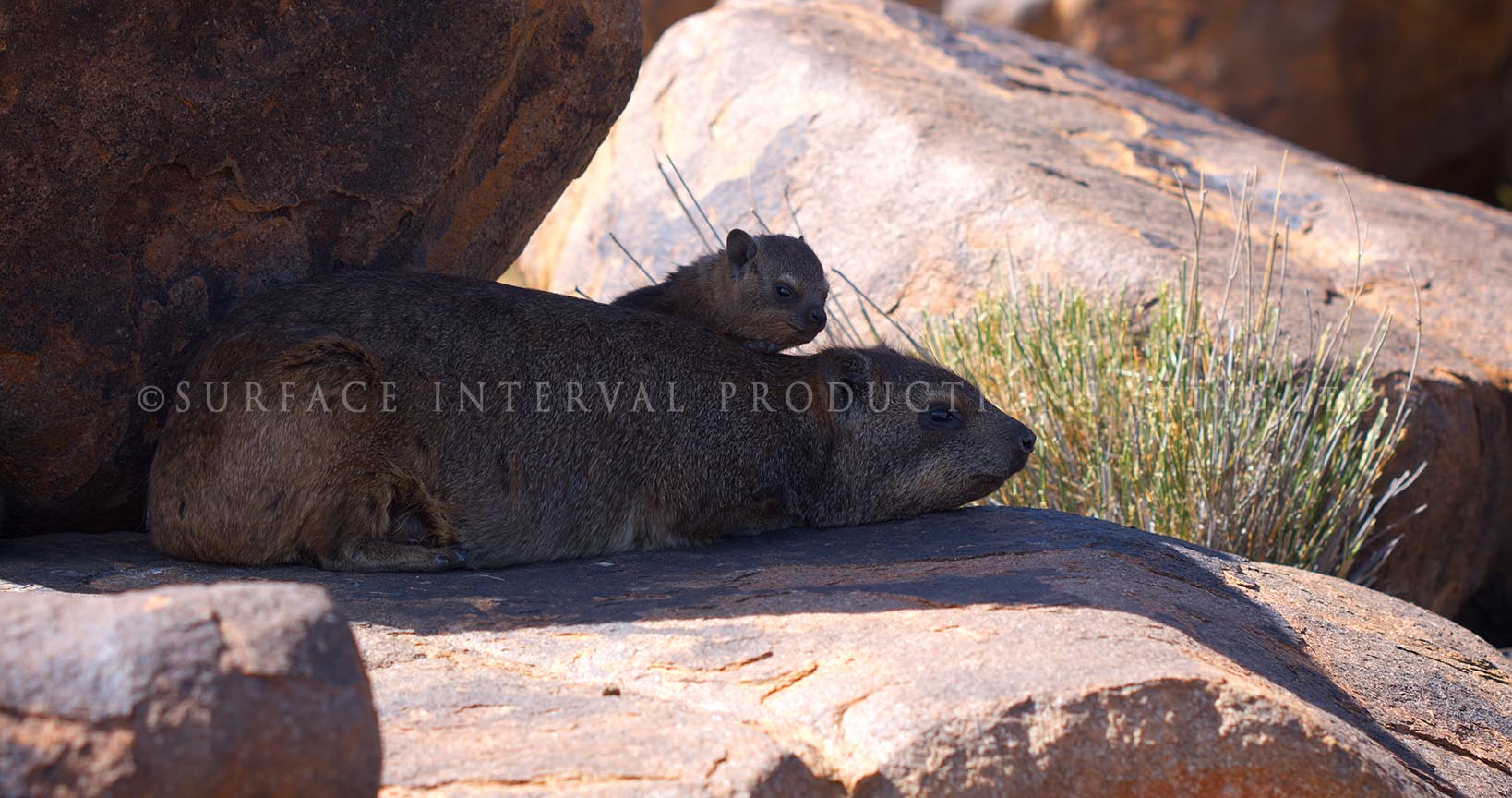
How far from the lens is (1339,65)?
17.6 m

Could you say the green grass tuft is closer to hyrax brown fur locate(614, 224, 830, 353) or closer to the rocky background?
the rocky background

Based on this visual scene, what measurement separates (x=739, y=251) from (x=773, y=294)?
0.93 ft

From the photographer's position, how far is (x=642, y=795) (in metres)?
2.73

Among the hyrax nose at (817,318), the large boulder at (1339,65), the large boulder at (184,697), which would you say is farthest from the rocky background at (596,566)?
the large boulder at (1339,65)

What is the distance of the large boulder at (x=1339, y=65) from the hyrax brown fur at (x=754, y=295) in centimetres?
1213

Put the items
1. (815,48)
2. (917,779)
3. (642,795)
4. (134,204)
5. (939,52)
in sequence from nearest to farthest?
(642,795) < (917,779) < (134,204) < (815,48) < (939,52)

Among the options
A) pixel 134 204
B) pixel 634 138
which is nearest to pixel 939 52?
pixel 634 138

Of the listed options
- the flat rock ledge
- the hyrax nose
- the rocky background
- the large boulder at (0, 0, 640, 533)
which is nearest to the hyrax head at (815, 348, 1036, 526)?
the rocky background

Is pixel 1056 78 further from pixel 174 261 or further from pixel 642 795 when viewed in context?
pixel 642 795

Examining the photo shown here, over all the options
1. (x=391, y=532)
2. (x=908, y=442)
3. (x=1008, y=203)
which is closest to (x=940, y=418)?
(x=908, y=442)

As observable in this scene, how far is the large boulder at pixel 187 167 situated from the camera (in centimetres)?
441

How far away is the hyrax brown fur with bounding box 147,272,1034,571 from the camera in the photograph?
14.7 feet

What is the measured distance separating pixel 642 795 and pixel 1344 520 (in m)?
4.70

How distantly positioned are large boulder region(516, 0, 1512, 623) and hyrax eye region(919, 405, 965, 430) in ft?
5.60
